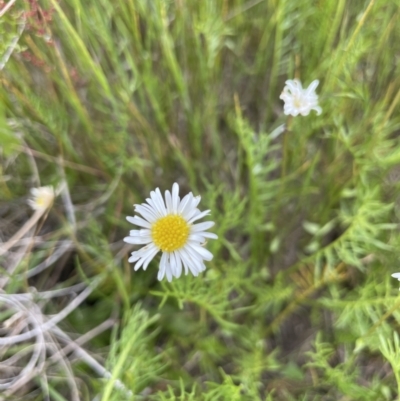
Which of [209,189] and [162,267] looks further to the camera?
[209,189]

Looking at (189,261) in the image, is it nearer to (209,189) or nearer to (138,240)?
(138,240)

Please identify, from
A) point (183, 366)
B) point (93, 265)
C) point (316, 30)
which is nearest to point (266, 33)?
point (316, 30)

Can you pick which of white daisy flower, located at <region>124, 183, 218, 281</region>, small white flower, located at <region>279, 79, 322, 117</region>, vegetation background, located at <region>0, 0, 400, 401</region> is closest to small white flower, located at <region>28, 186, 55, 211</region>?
vegetation background, located at <region>0, 0, 400, 401</region>

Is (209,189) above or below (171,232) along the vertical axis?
above

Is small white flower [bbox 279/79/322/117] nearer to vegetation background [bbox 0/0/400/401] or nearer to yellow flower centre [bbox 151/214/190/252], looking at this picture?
vegetation background [bbox 0/0/400/401]

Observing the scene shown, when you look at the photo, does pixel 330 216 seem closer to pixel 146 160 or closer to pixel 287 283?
pixel 287 283

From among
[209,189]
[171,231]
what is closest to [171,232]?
[171,231]

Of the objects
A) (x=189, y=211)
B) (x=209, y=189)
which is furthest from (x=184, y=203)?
(x=209, y=189)
